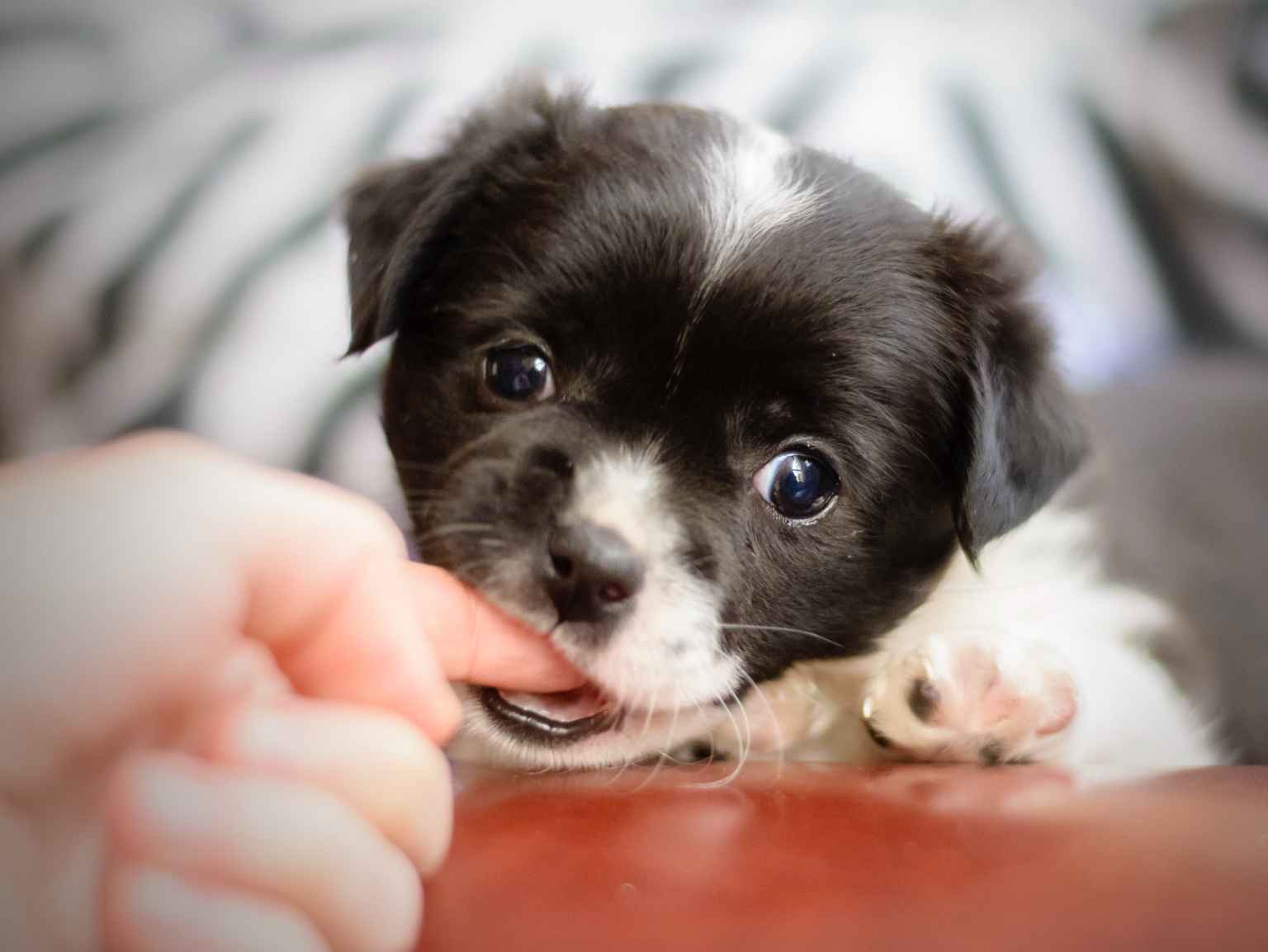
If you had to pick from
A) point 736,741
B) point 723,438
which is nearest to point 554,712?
point 736,741

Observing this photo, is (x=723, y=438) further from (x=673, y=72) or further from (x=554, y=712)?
(x=673, y=72)

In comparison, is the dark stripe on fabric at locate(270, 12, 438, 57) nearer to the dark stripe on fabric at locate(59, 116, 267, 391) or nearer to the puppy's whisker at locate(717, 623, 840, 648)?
the dark stripe on fabric at locate(59, 116, 267, 391)

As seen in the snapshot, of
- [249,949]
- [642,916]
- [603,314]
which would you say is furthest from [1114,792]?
[249,949]

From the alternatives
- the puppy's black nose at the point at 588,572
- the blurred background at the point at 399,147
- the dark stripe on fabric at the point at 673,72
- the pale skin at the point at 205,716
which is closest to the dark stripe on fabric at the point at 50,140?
the blurred background at the point at 399,147

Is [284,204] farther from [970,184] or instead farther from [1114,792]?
[970,184]

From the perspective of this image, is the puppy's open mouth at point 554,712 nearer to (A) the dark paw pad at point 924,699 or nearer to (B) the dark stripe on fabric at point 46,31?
(A) the dark paw pad at point 924,699
